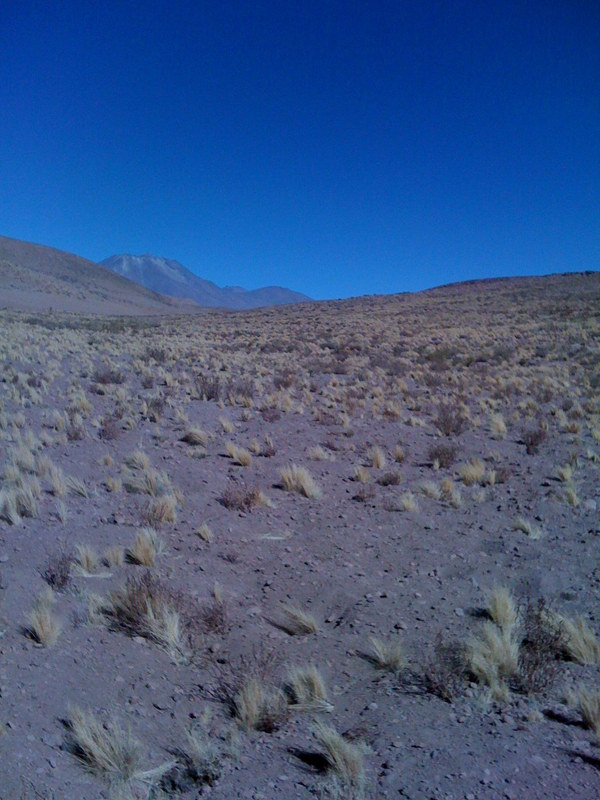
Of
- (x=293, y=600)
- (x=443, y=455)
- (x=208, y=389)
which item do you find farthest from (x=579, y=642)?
(x=208, y=389)

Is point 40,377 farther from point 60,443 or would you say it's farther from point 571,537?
point 571,537

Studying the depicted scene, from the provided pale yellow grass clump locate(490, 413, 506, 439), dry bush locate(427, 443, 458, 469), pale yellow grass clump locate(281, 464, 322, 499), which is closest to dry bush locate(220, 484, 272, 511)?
pale yellow grass clump locate(281, 464, 322, 499)

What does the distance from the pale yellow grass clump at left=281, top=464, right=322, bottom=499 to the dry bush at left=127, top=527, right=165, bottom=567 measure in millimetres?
2858

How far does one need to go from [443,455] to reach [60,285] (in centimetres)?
9058

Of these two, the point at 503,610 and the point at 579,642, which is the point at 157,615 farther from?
the point at 579,642

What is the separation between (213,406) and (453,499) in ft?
24.8

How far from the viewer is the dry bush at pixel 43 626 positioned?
15.0 feet

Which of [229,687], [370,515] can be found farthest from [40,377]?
[229,687]

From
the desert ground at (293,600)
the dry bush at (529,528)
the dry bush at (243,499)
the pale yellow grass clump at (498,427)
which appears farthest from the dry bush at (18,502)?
the pale yellow grass clump at (498,427)

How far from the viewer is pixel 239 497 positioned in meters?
8.25

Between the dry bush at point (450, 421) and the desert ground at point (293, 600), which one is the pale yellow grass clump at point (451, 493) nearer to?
the desert ground at point (293, 600)

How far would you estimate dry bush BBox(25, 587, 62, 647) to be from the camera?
4562mm

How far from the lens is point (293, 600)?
5809 millimetres

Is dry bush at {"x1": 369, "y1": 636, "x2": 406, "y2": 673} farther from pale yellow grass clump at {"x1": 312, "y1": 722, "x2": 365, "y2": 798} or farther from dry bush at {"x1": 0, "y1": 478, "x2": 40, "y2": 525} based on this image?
dry bush at {"x1": 0, "y1": 478, "x2": 40, "y2": 525}
